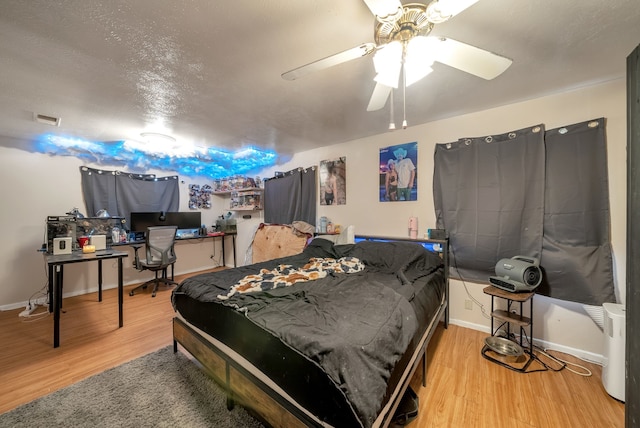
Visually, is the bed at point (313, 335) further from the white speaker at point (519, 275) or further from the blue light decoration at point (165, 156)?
the blue light decoration at point (165, 156)

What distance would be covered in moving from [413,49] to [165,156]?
430 centimetres

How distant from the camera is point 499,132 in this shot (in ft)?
8.05

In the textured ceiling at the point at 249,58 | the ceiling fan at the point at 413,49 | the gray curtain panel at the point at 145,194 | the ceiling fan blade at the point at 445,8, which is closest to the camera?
the ceiling fan blade at the point at 445,8

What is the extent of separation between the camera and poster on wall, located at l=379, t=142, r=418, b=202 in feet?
9.72

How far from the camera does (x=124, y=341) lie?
2.40m

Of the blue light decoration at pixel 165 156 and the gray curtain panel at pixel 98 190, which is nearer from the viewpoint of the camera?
the blue light decoration at pixel 165 156

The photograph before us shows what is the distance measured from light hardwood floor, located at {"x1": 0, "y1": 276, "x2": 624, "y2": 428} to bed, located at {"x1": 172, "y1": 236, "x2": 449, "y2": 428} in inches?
13.7

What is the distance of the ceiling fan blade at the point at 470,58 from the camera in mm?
1133

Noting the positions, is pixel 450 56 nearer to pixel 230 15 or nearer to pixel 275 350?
pixel 230 15

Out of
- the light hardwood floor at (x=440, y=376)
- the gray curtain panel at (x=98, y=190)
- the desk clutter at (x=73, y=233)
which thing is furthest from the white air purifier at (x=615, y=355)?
the gray curtain panel at (x=98, y=190)

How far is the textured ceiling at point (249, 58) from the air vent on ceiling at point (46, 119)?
0.23 feet

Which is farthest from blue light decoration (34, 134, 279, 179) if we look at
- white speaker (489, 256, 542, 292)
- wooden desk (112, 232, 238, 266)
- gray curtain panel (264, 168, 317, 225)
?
white speaker (489, 256, 542, 292)

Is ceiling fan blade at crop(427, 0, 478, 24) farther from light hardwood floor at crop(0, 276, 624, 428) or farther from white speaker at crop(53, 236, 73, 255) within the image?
white speaker at crop(53, 236, 73, 255)

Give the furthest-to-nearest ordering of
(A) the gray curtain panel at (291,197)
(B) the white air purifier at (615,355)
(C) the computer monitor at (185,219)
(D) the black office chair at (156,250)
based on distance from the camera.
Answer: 1. (C) the computer monitor at (185,219)
2. (A) the gray curtain panel at (291,197)
3. (D) the black office chair at (156,250)
4. (B) the white air purifier at (615,355)
